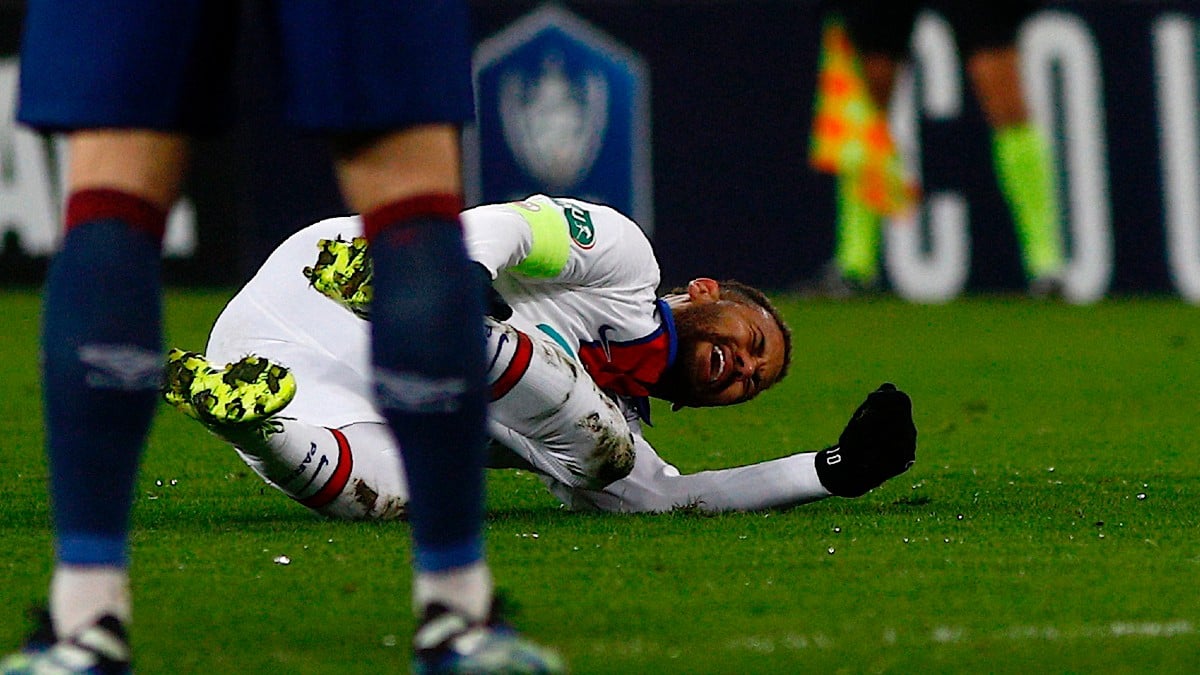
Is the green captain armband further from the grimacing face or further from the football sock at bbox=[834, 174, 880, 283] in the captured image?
the football sock at bbox=[834, 174, 880, 283]

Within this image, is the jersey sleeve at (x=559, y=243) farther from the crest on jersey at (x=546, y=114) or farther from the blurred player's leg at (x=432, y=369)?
the crest on jersey at (x=546, y=114)

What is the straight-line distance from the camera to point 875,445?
399cm

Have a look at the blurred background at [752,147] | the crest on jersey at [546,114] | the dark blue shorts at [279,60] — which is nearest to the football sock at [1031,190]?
the blurred background at [752,147]

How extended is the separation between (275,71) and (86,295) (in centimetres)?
32

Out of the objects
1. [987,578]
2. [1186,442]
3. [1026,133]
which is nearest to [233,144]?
[1026,133]

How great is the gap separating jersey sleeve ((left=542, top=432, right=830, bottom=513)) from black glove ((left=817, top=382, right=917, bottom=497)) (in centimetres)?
11

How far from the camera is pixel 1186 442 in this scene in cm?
562

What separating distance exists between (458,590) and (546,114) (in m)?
9.87

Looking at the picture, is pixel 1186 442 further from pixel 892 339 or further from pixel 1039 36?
pixel 1039 36

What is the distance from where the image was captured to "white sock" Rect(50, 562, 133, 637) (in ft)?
7.66

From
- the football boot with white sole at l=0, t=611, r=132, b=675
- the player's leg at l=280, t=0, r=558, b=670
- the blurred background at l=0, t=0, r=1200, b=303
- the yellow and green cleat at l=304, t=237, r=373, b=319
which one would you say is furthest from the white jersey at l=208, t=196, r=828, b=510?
the blurred background at l=0, t=0, r=1200, b=303

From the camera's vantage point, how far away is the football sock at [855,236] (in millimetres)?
12164

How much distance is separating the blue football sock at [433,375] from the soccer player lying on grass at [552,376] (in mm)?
1175

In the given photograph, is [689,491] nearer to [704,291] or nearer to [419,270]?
[704,291]
